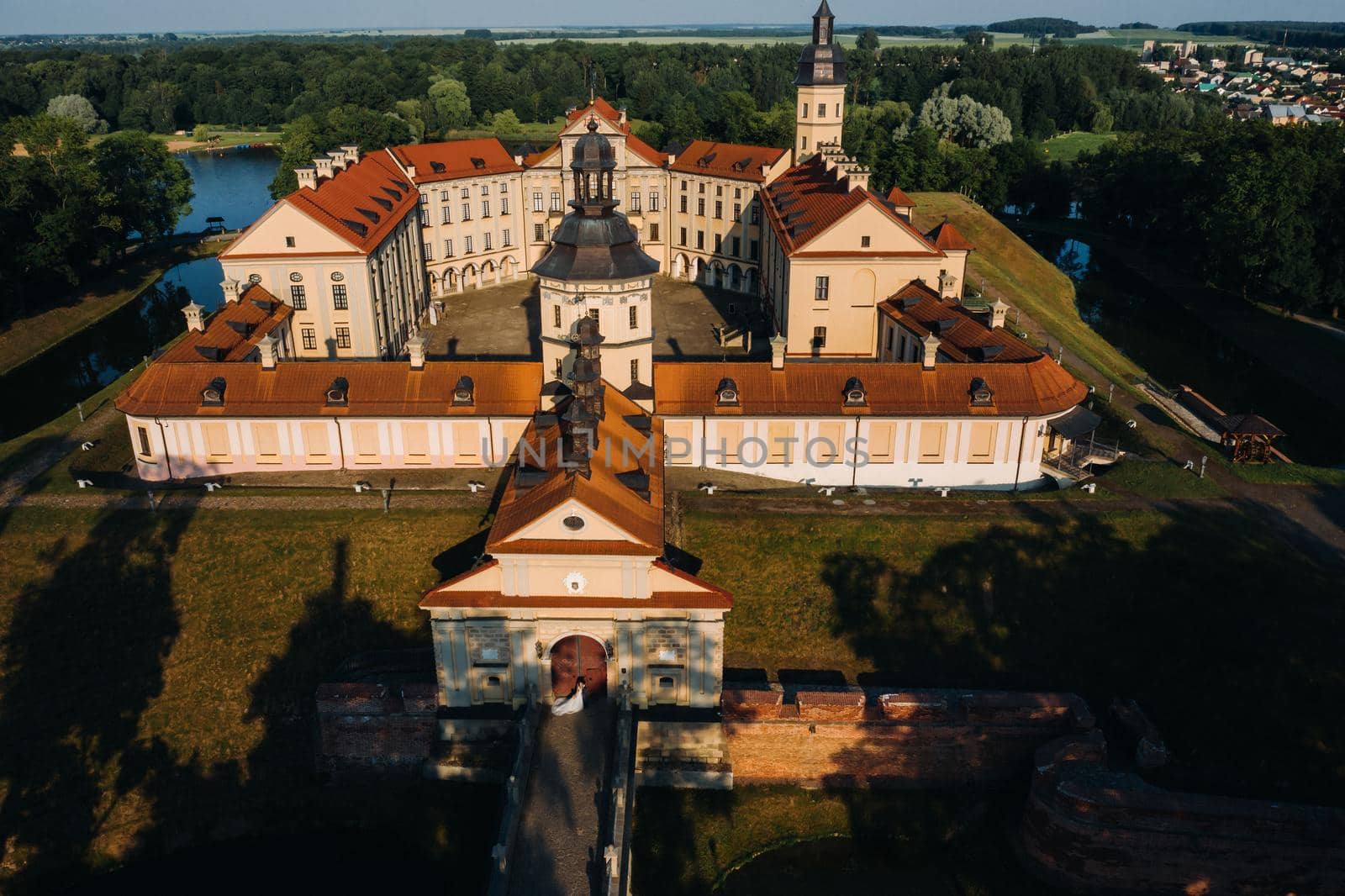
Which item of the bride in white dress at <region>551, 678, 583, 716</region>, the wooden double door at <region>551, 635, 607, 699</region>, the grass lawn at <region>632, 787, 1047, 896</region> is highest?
the wooden double door at <region>551, 635, 607, 699</region>

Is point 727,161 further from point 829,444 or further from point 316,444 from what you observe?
point 316,444

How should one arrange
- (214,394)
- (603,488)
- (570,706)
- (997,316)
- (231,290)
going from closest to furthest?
(603,488)
(570,706)
(214,394)
(997,316)
(231,290)

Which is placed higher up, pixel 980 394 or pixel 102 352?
pixel 980 394

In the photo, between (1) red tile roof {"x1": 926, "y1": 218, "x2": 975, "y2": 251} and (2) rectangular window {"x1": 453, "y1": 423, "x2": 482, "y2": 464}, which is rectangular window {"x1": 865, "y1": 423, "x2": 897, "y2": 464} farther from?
(1) red tile roof {"x1": 926, "y1": 218, "x2": 975, "y2": 251}

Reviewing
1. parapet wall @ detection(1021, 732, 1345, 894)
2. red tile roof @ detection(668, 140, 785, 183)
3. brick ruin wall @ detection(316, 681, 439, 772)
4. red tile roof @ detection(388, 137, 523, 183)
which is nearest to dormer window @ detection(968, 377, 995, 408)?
parapet wall @ detection(1021, 732, 1345, 894)

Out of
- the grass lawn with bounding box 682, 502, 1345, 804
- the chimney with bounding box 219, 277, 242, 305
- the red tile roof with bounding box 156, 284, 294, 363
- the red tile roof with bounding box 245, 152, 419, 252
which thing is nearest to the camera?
the grass lawn with bounding box 682, 502, 1345, 804

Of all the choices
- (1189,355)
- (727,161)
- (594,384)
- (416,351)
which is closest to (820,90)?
(727,161)
